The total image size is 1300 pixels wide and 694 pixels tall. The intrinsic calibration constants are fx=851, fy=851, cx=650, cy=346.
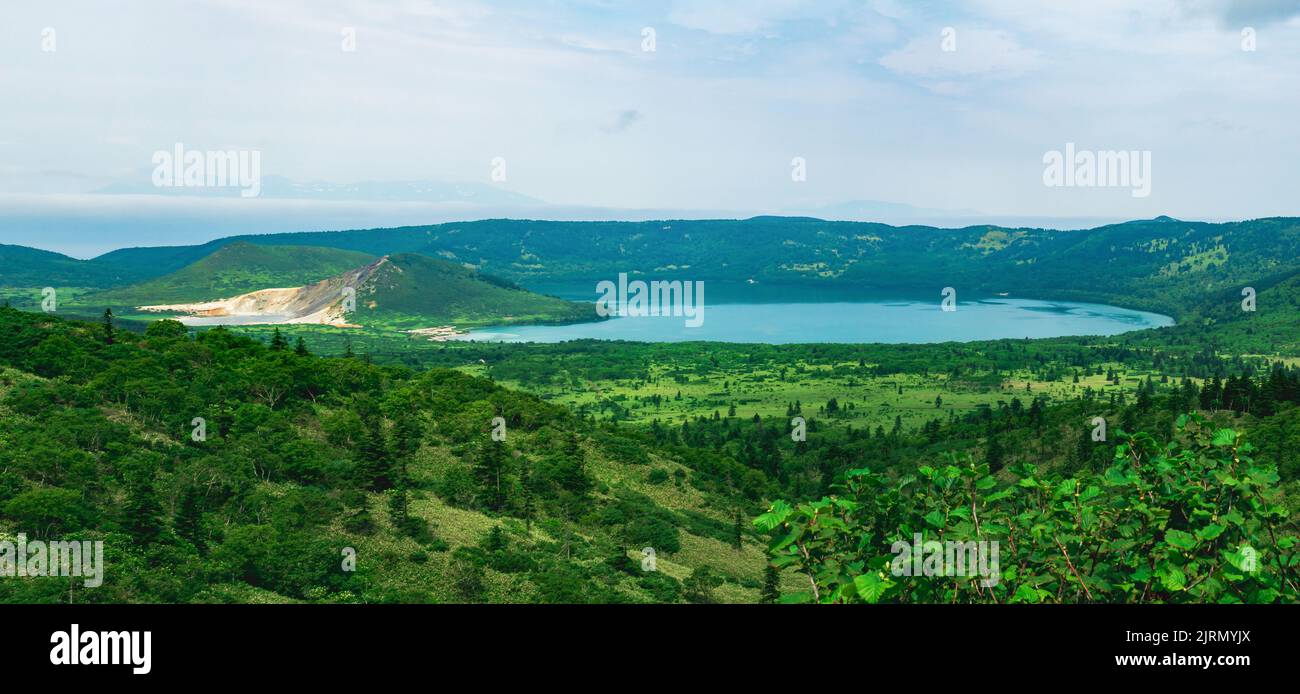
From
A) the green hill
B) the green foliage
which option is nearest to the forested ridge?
the green foliage

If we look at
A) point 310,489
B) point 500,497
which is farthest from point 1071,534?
point 500,497

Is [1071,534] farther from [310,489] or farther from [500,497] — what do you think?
[500,497]

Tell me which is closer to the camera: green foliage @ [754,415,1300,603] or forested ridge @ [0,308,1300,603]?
green foliage @ [754,415,1300,603]

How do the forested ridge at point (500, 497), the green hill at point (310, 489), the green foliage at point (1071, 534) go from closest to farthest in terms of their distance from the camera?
the green foliage at point (1071, 534) → the forested ridge at point (500, 497) → the green hill at point (310, 489)

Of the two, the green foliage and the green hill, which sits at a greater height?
the green foliage

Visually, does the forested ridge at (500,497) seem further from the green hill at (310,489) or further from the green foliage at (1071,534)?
the green hill at (310,489)

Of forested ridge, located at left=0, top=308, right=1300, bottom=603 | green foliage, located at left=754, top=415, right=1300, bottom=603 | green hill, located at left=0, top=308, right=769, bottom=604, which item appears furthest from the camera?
green hill, located at left=0, top=308, right=769, bottom=604

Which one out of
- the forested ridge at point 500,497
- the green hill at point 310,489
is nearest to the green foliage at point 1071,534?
the forested ridge at point 500,497

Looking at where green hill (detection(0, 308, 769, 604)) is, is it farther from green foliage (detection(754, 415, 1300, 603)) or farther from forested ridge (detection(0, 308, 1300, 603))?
green foliage (detection(754, 415, 1300, 603))

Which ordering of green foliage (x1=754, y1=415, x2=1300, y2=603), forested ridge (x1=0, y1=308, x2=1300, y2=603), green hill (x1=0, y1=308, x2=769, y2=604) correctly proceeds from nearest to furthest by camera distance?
A: green foliage (x1=754, y1=415, x2=1300, y2=603) < forested ridge (x1=0, y1=308, x2=1300, y2=603) < green hill (x1=0, y1=308, x2=769, y2=604)

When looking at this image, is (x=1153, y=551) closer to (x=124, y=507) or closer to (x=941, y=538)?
(x=941, y=538)

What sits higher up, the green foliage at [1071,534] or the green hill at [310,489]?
the green foliage at [1071,534]

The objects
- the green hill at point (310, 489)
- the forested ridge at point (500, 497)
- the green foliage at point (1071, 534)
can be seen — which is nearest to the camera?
the green foliage at point (1071, 534)
